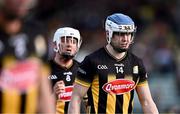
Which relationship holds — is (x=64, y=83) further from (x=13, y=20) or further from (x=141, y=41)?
(x=141, y=41)

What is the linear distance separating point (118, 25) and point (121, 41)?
24 centimetres

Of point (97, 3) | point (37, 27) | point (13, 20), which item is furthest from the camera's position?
point (97, 3)

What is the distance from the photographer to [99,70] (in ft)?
28.6

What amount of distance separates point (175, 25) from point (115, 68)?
1314 centimetres

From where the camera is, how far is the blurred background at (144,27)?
19.6m

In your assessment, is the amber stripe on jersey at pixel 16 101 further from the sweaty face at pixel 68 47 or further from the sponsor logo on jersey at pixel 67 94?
the sweaty face at pixel 68 47

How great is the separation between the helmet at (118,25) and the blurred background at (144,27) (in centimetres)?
881

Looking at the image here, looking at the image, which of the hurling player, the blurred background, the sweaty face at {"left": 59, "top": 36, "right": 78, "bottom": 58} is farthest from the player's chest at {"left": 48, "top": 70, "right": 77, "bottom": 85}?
the blurred background

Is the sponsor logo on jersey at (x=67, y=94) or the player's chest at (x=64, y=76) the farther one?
the player's chest at (x=64, y=76)

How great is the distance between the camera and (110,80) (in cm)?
874

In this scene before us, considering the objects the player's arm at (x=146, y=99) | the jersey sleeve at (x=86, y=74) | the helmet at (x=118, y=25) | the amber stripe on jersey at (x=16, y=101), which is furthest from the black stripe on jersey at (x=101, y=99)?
the amber stripe on jersey at (x=16, y=101)

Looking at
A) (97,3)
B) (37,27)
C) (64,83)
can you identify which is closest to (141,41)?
(97,3)

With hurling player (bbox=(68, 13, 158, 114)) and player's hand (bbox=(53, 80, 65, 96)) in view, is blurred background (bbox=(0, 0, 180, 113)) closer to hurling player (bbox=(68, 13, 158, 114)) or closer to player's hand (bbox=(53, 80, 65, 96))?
player's hand (bbox=(53, 80, 65, 96))

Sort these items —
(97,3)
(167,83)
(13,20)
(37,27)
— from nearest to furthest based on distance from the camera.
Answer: (13,20)
(37,27)
(167,83)
(97,3)
